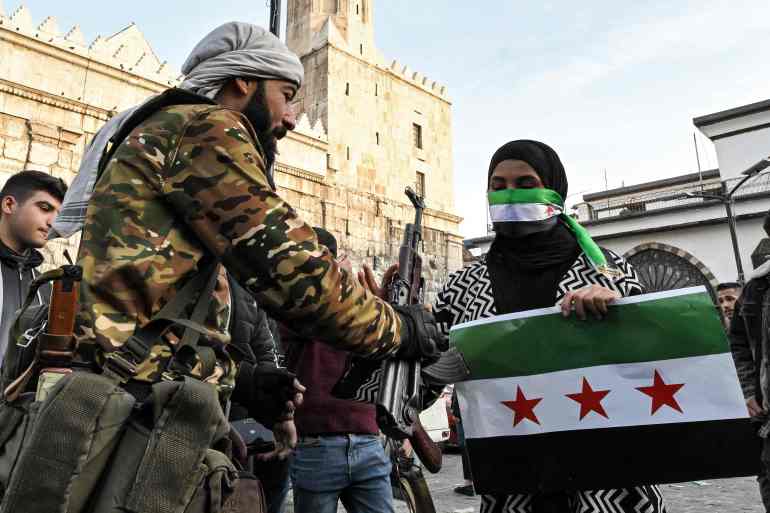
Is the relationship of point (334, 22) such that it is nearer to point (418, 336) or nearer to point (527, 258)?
point (527, 258)

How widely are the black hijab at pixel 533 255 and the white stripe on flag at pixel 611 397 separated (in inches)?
12.6

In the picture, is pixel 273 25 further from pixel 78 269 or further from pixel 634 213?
pixel 634 213

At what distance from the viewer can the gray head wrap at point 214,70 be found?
162cm

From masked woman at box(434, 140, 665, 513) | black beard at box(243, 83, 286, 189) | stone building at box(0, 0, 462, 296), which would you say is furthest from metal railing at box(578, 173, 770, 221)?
black beard at box(243, 83, 286, 189)

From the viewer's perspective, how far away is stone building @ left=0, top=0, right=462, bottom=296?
17.4 m

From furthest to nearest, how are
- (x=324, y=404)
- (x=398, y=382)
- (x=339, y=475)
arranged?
(x=324, y=404), (x=339, y=475), (x=398, y=382)

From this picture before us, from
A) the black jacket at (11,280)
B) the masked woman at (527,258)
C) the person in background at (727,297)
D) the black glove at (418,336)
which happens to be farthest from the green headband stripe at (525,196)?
the person in background at (727,297)

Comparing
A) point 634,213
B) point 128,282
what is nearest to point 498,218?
point 128,282

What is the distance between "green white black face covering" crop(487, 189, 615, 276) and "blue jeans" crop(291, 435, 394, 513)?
61.4 inches

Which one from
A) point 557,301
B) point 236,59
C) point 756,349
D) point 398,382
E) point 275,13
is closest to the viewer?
point 236,59

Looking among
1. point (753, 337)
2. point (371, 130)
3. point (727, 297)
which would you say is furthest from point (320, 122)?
point (753, 337)

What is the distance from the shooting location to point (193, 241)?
57.7 inches

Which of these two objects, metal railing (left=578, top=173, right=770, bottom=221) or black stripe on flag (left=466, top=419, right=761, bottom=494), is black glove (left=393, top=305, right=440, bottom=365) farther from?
metal railing (left=578, top=173, right=770, bottom=221)

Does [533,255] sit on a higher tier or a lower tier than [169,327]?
higher
